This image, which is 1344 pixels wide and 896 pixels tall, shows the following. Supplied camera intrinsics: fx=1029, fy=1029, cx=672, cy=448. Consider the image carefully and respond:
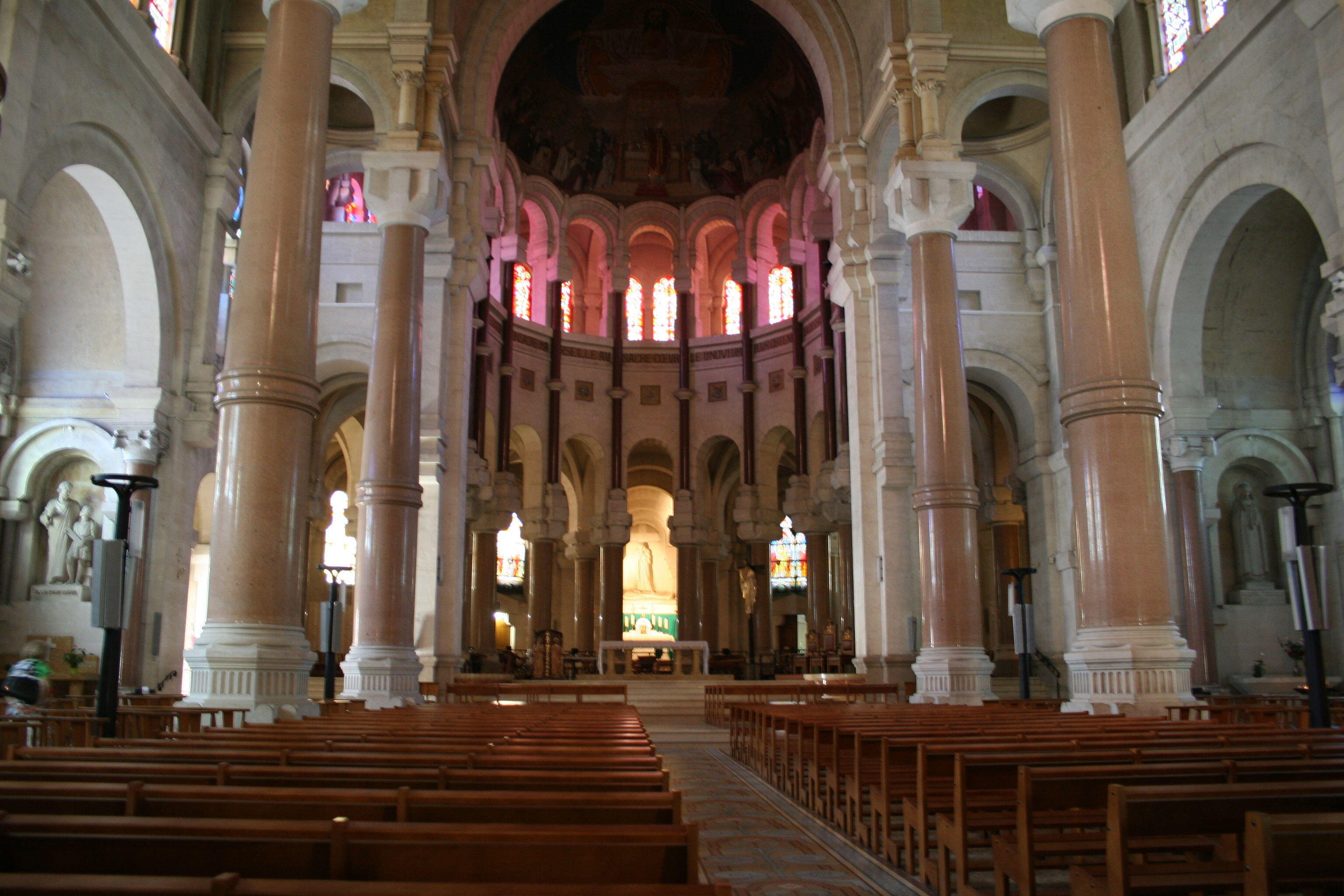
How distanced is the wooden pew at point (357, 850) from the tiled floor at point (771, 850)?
3.54ft

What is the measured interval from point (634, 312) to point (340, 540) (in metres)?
12.0

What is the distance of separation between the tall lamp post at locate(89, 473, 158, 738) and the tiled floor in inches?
166

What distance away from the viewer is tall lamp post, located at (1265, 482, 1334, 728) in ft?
24.8

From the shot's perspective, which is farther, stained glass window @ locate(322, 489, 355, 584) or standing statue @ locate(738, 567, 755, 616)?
standing statue @ locate(738, 567, 755, 616)

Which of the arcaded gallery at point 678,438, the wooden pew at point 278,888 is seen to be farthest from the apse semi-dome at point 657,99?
the wooden pew at point 278,888

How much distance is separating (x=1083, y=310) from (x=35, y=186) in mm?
11379

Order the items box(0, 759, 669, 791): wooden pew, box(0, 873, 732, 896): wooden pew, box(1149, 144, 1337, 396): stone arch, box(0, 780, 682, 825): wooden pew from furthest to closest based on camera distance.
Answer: box(1149, 144, 1337, 396): stone arch → box(0, 759, 669, 791): wooden pew → box(0, 780, 682, 825): wooden pew → box(0, 873, 732, 896): wooden pew

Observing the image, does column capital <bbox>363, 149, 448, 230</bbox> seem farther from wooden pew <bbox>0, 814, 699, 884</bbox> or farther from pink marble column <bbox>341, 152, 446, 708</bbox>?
wooden pew <bbox>0, 814, 699, 884</bbox>

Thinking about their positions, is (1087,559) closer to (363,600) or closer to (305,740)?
(305,740)

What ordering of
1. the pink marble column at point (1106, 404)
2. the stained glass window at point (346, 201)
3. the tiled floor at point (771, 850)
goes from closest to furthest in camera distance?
the tiled floor at point (771, 850) → the pink marble column at point (1106, 404) → the stained glass window at point (346, 201)

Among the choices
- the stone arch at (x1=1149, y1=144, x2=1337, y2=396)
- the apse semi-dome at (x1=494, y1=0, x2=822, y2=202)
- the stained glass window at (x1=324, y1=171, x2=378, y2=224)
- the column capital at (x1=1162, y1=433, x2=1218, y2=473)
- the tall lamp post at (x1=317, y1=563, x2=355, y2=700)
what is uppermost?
the apse semi-dome at (x1=494, y1=0, x2=822, y2=202)

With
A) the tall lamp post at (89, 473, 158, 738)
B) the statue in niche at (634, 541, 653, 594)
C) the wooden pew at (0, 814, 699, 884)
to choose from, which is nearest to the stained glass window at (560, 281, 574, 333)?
the statue in niche at (634, 541, 653, 594)

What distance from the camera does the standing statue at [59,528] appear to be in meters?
14.9

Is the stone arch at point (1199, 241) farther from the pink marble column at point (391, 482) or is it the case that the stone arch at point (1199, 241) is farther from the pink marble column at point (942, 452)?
the pink marble column at point (391, 482)
